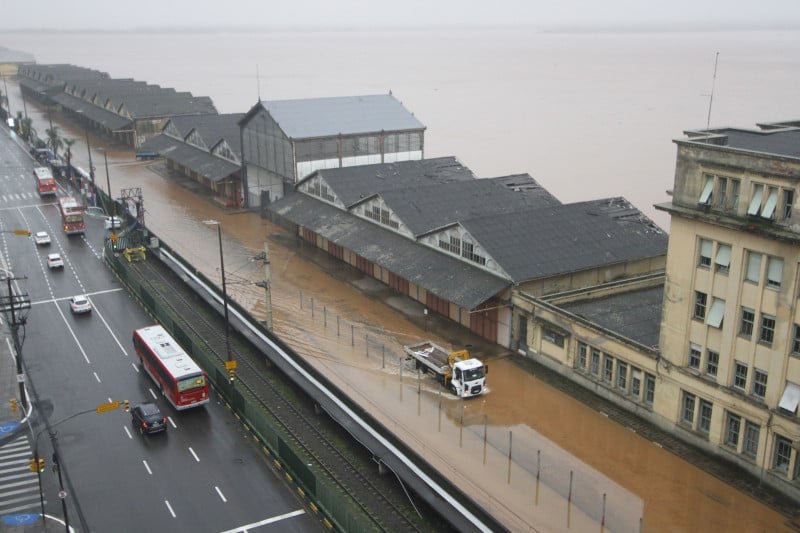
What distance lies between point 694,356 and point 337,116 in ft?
204

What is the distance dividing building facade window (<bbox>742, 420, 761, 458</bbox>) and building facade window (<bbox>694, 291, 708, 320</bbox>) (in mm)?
5657

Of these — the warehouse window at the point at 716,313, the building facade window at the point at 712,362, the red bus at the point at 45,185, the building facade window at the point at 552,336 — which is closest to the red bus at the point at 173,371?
the building facade window at the point at 552,336

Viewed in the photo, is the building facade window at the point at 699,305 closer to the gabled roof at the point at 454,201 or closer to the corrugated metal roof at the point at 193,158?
the gabled roof at the point at 454,201

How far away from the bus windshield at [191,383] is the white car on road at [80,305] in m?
21.3

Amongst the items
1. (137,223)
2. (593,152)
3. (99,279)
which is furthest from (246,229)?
(593,152)

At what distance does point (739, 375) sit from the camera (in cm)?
3659

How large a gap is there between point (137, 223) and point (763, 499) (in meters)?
62.6

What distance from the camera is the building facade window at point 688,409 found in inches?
1549

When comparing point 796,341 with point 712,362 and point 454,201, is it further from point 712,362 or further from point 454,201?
point 454,201

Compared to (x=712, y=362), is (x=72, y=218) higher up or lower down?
lower down

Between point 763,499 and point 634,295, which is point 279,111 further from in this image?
point 763,499


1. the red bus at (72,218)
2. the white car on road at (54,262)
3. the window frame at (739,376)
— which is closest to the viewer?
the window frame at (739,376)

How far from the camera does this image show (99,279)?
68.6 m

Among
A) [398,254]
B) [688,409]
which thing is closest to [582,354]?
[688,409]
